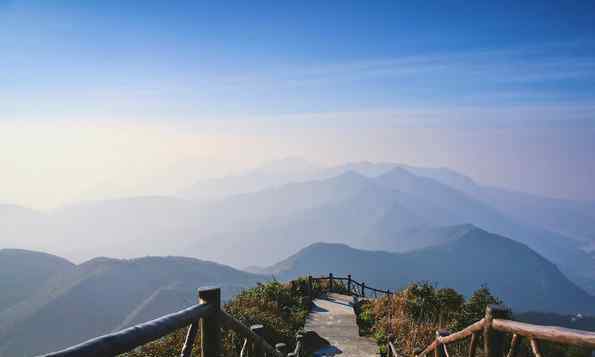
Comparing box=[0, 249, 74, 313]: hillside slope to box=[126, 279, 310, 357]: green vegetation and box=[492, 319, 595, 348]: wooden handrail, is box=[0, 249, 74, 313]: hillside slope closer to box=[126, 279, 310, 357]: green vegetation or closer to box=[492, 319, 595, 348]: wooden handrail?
box=[126, 279, 310, 357]: green vegetation

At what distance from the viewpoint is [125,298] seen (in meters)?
150

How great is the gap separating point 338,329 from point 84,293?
161 m

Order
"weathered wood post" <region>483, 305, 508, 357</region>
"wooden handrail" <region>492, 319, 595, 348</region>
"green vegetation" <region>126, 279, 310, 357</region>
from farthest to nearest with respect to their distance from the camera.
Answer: "green vegetation" <region>126, 279, 310, 357</region>, "weathered wood post" <region>483, 305, 508, 357</region>, "wooden handrail" <region>492, 319, 595, 348</region>

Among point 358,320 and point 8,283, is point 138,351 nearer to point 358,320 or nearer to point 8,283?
point 358,320

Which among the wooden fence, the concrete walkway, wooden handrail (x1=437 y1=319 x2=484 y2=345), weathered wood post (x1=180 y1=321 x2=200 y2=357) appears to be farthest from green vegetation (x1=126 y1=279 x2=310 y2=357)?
weathered wood post (x1=180 y1=321 x2=200 y2=357)

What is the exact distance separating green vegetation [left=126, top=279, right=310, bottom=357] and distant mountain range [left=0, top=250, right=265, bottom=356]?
390 feet

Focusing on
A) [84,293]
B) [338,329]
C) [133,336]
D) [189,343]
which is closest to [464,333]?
[189,343]

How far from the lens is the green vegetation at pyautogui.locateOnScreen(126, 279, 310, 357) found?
8078 mm

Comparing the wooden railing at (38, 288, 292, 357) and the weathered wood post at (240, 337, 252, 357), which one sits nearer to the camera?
the wooden railing at (38, 288, 292, 357)

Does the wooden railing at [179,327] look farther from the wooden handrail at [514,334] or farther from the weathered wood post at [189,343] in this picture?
the wooden handrail at [514,334]

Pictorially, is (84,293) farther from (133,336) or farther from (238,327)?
(133,336)

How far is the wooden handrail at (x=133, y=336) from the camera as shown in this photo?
2.08 m

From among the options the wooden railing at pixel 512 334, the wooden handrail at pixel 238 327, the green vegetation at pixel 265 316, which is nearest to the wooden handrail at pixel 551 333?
the wooden railing at pixel 512 334

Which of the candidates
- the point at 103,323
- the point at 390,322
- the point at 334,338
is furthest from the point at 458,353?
the point at 103,323
